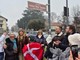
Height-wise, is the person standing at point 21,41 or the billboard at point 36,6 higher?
the billboard at point 36,6

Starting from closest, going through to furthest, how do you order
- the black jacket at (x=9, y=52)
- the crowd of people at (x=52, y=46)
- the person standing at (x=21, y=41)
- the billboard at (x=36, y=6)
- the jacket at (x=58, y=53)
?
the crowd of people at (x=52, y=46) → the jacket at (x=58, y=53) → the black jacket at (x=9, y=52) → the person standing at (x=21, y=41) → the billboard at (x=36, y=6)

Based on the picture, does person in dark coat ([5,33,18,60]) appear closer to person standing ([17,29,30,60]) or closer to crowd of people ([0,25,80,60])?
crowd of people ([0,25,80,60])

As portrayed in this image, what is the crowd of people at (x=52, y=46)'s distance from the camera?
21.5 ft

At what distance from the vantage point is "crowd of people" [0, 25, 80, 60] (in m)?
6.56

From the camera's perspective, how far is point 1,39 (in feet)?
38.7

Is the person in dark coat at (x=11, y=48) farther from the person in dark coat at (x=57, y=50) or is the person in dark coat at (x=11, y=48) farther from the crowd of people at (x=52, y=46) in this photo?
the person in dark coat at (x=57, y=50)

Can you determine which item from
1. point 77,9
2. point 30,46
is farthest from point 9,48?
point 77,9

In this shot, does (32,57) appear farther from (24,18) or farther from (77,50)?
(24,18)

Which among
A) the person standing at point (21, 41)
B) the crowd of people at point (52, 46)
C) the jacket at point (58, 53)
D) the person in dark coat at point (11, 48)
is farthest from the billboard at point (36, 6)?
the jacket at point (58, 53)

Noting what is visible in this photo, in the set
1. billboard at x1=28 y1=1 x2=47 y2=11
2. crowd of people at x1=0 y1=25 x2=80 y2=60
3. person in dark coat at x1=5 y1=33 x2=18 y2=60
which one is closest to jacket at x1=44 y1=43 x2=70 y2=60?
crowd of people at x1=0 y1=25 x2=80 y2=60

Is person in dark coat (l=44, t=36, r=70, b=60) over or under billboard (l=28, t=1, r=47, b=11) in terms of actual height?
under

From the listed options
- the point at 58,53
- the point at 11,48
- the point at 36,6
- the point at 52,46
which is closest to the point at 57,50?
the point at 58,53

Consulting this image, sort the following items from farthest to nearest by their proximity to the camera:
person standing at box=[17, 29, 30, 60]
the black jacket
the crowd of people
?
person standing at box=[17, 29, 30, 60] < the black jacket < the crowd of people

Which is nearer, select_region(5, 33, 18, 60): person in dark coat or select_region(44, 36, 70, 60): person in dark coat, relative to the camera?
select_region(44, 36, 70, 60): person in dark coat
